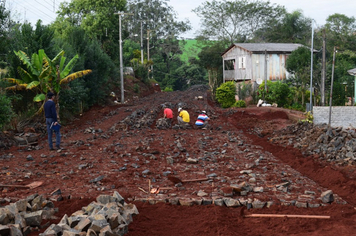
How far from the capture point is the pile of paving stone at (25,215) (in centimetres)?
525

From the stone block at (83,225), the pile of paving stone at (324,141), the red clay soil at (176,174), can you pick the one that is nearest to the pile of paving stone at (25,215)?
the red clay soil at (176,174)

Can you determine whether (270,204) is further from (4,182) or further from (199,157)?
(4,182)

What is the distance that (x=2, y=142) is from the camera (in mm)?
14797

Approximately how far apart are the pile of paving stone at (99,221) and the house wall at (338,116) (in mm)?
13133

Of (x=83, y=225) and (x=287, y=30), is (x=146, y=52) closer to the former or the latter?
(x=287, y=30)

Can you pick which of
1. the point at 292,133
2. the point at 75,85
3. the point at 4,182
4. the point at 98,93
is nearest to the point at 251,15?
the point at 98,93

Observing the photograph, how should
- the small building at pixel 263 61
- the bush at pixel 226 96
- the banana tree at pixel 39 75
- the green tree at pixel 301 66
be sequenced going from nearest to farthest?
the banana tree at pixel 39 75
the green tree at pixel 301 66
the bush at pixel 226 96
the small building at pixel 263 61

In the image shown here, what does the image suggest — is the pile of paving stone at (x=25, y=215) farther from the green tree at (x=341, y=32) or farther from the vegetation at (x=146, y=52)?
the green tree at (x=341, y=32)

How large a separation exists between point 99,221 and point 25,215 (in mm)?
1454

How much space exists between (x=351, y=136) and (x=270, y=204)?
7.64 m

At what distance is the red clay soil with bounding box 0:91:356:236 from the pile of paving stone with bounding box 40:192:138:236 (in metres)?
0.26

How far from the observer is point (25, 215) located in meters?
5.97

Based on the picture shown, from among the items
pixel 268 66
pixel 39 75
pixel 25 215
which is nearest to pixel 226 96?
pixel 268 66

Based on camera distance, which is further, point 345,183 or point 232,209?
point 345,183
